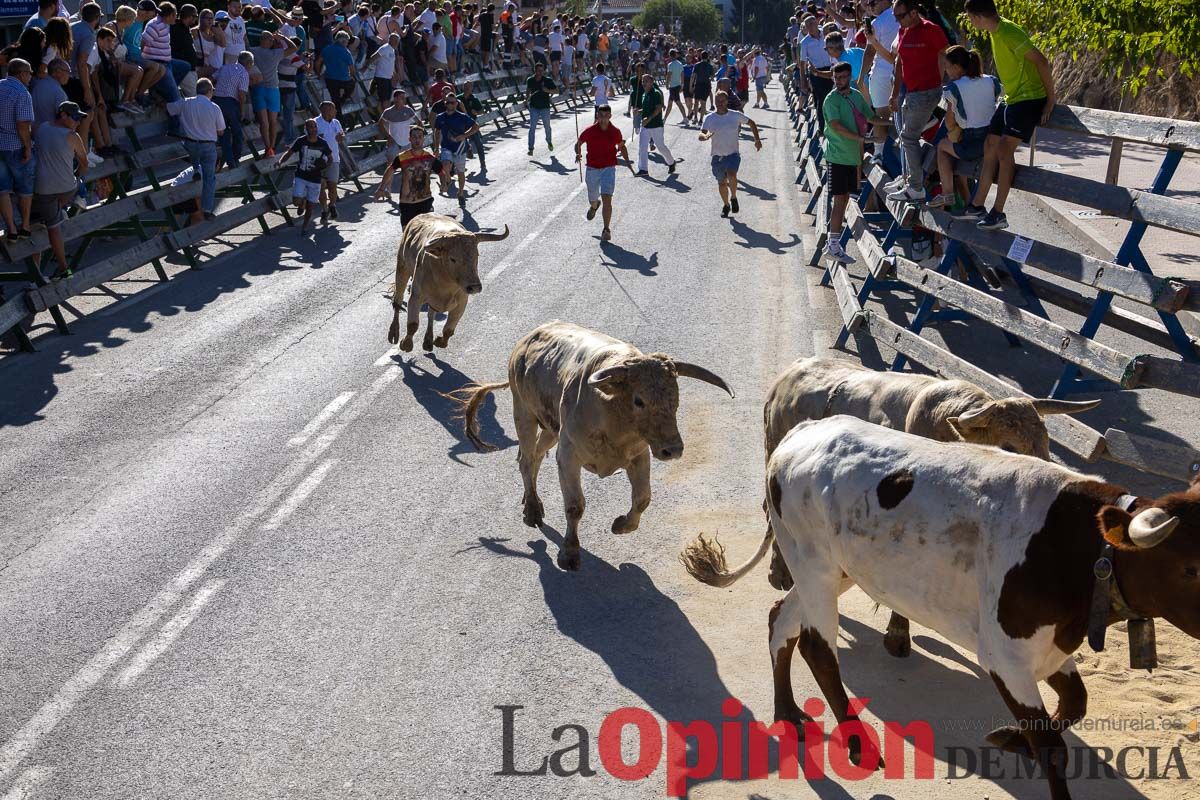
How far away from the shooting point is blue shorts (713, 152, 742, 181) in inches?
829

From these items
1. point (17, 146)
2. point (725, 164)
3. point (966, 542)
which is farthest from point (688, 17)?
point (966, 542)

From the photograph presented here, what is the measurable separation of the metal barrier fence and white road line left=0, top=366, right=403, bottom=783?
580cm

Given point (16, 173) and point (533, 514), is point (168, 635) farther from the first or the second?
point (16, 173)

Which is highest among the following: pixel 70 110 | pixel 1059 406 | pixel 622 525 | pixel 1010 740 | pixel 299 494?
pixel 70 110

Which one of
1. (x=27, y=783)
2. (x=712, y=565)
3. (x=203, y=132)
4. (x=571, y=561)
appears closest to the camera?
(x=27, y=783)

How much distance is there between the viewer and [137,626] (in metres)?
7.74

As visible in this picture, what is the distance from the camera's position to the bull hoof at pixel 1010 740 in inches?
214

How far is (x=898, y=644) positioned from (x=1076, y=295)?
636 centimetres

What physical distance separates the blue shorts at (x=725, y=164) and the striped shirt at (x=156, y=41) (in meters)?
9.41

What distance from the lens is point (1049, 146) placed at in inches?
1204

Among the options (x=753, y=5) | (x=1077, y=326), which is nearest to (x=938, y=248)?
(x=1077, y=326)

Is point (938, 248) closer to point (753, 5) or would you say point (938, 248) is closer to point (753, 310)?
point (753, 310)

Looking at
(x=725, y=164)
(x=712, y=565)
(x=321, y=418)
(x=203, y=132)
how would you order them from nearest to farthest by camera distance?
(x=712, y=565)
(x=321, y=418)
(x=203, y=132)
(x=725, y=164)

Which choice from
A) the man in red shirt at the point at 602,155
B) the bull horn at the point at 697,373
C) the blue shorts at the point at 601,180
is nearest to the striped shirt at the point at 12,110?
the man in red shirt at the point at 602,155
